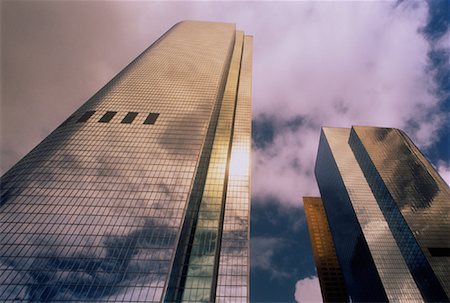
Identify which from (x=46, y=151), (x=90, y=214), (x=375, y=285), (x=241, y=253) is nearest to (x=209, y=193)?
(x=241, y=253)

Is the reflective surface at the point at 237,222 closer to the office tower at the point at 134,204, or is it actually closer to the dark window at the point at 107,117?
the office tower at the point at 134,204

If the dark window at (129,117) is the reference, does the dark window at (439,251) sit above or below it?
below

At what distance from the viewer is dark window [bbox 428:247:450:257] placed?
110 metres

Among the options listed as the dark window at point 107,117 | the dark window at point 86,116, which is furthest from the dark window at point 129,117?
the dark window at point 86,116

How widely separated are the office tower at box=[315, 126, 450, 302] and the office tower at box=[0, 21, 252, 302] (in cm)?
9836

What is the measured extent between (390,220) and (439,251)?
2624 centimetres

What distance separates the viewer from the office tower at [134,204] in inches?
1785

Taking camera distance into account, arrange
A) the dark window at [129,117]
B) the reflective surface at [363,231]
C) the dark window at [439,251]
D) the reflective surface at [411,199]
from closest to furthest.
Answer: the dark window at [129,117] → the dark window at [439,251] → the reflective surface at [411,199] → the reflective surface at [363,231]

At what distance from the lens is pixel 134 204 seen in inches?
2232

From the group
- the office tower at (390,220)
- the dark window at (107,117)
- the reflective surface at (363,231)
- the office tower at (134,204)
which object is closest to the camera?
the office tower at (134,204)

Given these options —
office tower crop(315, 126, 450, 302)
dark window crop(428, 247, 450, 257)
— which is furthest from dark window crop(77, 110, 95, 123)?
dark window crop(428, 247, 450, 257)

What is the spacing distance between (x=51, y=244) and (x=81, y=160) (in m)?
23.9

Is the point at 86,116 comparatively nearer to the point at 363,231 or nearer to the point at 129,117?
the point at 129,117

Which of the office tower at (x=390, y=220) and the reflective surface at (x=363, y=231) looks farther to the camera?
the reflective surface at (x=363, y=231)
